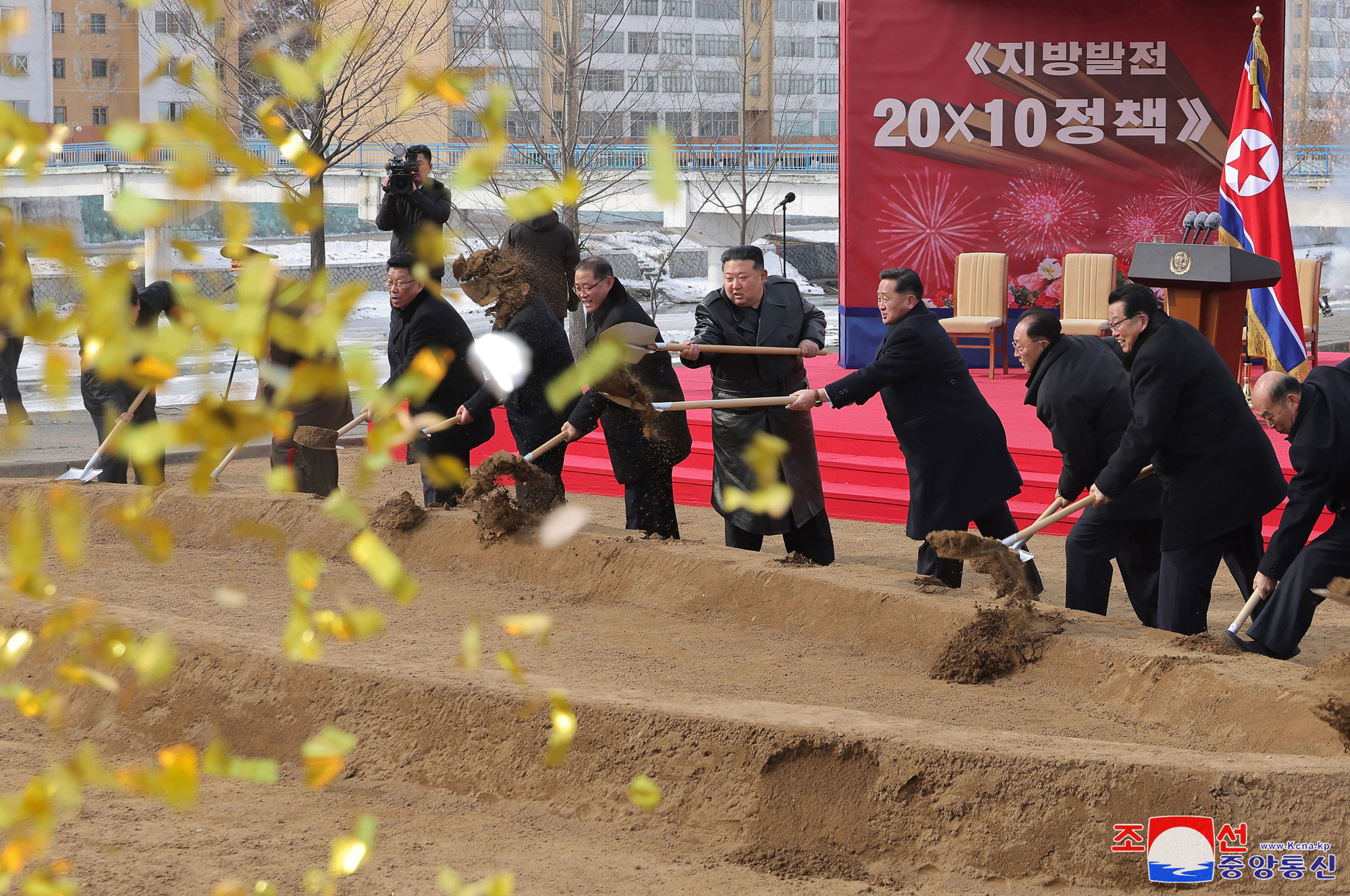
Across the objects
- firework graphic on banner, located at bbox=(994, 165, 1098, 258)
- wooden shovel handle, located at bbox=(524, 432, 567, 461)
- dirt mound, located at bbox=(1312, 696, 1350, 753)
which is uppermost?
firework graphic on banner, located at bbox=(994, 165, 1098, 258)

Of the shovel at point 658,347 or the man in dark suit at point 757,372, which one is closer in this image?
the shovel at point 658,347

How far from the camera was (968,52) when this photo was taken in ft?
37.8

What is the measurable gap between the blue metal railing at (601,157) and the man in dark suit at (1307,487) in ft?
16.8

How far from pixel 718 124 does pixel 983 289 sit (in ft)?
62.1

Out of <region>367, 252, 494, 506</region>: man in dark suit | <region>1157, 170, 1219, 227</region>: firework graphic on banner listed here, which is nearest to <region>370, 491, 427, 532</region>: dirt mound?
<region>367, 252, 494, 506</region>: man in dark suit

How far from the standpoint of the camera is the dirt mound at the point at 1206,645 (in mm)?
4504

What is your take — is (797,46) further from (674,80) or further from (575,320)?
(575,320)

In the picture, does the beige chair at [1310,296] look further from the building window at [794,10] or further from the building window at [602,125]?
the building window at [794,10]

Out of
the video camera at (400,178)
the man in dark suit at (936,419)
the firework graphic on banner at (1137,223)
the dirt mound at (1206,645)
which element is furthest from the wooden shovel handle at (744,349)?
the firework graphic on banner at (1137,223)

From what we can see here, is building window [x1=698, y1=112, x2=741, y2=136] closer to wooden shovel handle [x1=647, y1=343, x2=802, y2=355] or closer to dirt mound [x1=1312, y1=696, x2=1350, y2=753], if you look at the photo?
wooden shovel handle [x1=647, y1=343, x2=802, y2=355]

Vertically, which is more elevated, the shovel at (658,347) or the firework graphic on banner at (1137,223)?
the firework graphic on banner at (1137,223)

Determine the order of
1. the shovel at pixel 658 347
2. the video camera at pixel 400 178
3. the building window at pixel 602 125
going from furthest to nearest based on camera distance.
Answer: the building window at pixel 602 125
the video camera at pixel 400 178
the shovel at pixel 658 347

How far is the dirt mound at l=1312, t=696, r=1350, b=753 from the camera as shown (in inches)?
150

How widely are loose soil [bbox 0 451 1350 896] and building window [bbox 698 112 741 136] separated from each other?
2021 centimetres
